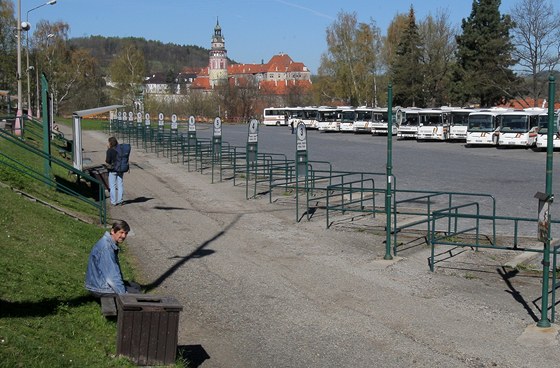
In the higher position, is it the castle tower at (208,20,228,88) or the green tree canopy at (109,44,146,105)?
the castle tower at (208,20,228,88)

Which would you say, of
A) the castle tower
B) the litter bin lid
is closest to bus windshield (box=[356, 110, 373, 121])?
the litter bin lid

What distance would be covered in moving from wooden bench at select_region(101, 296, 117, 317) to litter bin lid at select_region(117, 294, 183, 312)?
2.32 ft

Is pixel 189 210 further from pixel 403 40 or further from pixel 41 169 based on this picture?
pixel 403 40

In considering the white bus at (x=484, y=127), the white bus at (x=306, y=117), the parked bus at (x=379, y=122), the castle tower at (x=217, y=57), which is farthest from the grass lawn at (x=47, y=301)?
the castle tower at (x=217, y=57)

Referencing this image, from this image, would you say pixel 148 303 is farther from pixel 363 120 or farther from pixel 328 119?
pixel 328 119

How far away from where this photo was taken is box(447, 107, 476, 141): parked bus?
180 ft

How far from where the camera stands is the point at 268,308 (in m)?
10.1

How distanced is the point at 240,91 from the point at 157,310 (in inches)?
4233

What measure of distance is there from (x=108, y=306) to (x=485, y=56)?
230 feet

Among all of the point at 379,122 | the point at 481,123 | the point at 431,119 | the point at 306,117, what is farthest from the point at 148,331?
the point at 306,117

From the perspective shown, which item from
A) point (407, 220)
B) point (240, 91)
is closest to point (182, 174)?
point (407, 220)

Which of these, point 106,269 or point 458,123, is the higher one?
point 458,123

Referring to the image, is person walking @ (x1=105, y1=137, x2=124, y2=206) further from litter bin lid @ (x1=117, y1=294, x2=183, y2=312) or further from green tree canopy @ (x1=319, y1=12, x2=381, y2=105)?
green tree canopy @ (x1=319, y1=12, x2=381, y2=105)

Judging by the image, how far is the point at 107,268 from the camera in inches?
348
